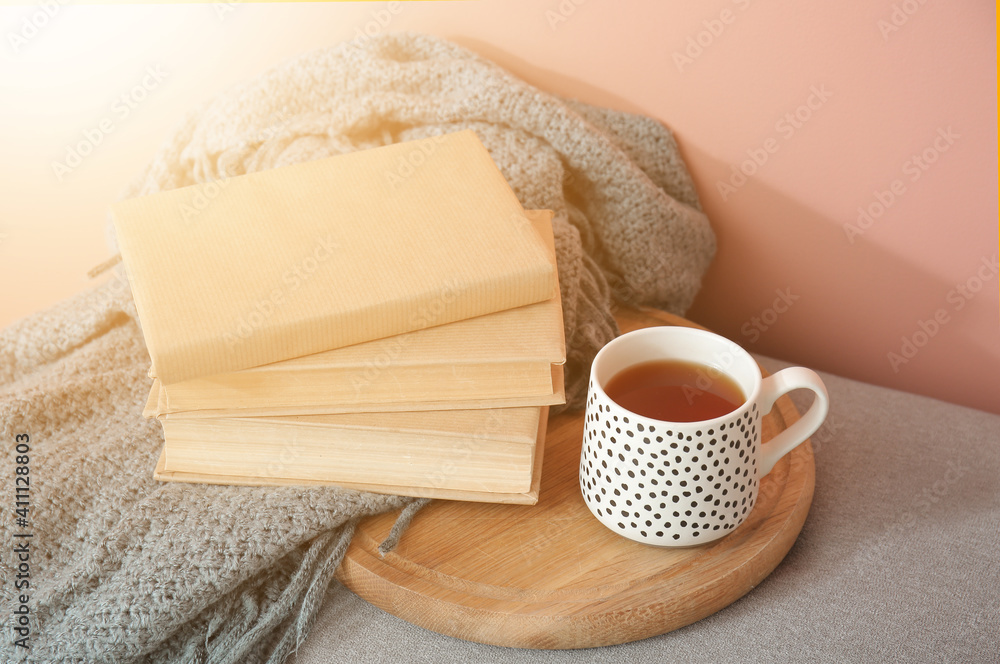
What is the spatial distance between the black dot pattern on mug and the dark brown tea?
0.11ft

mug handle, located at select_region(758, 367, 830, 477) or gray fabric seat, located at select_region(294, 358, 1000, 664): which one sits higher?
mug handle, located at select_region(758, 367, 830, 477)

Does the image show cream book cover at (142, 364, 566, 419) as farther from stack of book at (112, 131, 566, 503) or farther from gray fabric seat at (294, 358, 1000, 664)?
gray fabric seat at (294, 358, 1000, 664)

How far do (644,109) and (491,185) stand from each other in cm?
33

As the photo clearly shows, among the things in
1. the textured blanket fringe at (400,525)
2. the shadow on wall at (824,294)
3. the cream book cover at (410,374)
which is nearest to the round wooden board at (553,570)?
the textured blanket fringe at (400,525)

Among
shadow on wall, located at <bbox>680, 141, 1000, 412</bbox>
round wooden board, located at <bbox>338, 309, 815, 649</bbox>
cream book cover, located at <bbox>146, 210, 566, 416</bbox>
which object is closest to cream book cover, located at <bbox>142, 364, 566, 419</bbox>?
cream book cover, located at <bbox>146, 210, 566, 416</bbox>

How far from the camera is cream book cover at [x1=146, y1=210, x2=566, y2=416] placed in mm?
626

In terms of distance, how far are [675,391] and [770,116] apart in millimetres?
399

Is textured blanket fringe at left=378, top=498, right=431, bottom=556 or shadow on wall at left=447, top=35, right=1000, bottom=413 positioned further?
shadow on wall at left=447, top=35, right=1000, bottom=413

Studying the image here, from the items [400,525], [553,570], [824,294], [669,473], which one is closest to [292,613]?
[400,525]

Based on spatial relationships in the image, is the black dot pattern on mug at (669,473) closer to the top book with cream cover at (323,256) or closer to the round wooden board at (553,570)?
the round wooden board at (553,570)

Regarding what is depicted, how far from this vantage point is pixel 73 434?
0.75 meters

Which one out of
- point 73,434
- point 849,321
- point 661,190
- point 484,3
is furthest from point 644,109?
point 73,434

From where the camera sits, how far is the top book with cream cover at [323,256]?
1.99ft

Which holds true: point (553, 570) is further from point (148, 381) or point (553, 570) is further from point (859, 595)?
→ point (148, 381)
